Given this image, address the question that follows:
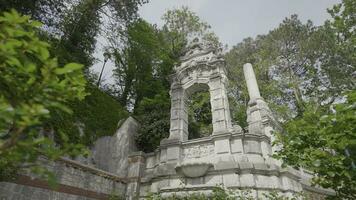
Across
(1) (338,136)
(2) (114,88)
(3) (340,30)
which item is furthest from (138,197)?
(2) (114,88)

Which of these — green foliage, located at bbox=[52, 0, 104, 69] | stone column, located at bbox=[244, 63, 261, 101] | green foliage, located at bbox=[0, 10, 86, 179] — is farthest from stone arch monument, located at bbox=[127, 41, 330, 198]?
green foliage, located at bbox=[0, 10, 86, 179]

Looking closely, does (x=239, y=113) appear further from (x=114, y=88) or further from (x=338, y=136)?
(x=338, y=136)

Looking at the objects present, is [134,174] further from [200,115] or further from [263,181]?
[200,115]

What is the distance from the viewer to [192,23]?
21391mm

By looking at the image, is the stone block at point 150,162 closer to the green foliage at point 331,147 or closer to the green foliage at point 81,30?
the green foliage at point 81,30

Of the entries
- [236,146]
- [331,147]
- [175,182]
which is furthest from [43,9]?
[331,147]

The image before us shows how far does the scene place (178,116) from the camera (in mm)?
10383

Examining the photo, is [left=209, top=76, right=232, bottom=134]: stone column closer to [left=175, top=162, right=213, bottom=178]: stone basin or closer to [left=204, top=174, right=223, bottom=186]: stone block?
[left=175, top=162, right=213, bottom=178]: stone basin

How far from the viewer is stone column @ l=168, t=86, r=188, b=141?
9.94 m

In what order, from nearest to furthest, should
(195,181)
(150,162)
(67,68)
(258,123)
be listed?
(67,68) < (195,181) < (150,162) < (258,123)

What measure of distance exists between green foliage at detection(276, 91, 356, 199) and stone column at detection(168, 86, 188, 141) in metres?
6.18

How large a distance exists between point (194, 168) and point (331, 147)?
5587mm

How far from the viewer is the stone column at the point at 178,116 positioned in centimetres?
994

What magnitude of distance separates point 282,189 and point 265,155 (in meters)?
1.21
